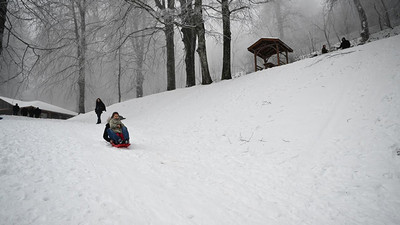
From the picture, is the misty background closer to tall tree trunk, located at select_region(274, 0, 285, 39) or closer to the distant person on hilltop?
tall tree trunk, located at select_region(274, 0, 285, 39)

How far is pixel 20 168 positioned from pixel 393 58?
9.54 m

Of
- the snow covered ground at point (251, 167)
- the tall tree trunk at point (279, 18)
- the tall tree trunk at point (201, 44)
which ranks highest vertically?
the tall tree trunk at point (279, 18)

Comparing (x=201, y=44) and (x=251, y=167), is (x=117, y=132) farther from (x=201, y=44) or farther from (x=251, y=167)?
(x=201, y=44)

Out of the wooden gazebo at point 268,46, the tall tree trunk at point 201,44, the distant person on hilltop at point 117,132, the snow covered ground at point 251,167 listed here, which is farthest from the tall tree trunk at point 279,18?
the distant person on hilltop at point 117,132

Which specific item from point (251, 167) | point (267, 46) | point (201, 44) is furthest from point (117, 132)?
point (267, 46)

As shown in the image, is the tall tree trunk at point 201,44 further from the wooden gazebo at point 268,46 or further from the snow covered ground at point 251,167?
the snow covered ground at point 251,167

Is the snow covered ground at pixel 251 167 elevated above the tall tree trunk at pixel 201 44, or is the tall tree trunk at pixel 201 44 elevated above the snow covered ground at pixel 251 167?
the tall tree trunk at pixel 201 44

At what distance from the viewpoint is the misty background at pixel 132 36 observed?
7.85m

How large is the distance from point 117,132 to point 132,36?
703cm

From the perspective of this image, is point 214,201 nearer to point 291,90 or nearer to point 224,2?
point 291,90

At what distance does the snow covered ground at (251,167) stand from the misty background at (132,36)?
430cm

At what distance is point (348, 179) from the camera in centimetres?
284

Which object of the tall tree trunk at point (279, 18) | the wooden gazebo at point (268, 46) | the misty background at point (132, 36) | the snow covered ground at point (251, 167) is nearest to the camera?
the snow covered ground at point (251, 167)

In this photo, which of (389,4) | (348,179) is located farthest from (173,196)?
(389,4)
